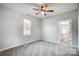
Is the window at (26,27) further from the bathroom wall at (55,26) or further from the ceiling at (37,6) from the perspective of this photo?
the bathroom wall at (55,26)

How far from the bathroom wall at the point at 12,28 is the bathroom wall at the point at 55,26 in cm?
29

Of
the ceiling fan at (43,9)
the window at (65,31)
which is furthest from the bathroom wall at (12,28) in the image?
the window at (65,31)

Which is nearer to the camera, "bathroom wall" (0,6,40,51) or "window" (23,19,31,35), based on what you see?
"bathroom wall" (0,6,40,51)

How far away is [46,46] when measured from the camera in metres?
2.01

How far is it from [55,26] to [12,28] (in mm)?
1080

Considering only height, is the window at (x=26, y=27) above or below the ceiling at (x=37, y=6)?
below

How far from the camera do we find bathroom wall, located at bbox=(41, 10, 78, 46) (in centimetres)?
188

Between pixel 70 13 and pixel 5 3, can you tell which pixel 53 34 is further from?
pixel 5 3

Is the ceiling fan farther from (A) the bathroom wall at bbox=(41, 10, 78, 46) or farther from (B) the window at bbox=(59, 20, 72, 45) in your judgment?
(B) the window at bbox=(59, 20, 72, 45)

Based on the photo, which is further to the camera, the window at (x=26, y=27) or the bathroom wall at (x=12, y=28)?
the window at (x=26, y=27)

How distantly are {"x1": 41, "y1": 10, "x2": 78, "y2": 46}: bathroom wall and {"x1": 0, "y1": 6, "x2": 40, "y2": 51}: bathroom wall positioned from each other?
11.2 inches

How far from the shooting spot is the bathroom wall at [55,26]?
73.9 inches

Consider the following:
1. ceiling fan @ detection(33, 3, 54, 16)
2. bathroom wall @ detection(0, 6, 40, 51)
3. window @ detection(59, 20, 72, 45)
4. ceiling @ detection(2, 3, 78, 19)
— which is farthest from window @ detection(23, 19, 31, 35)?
window @ detection(59, 20, 72, 45)

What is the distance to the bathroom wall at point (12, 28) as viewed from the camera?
186cm
